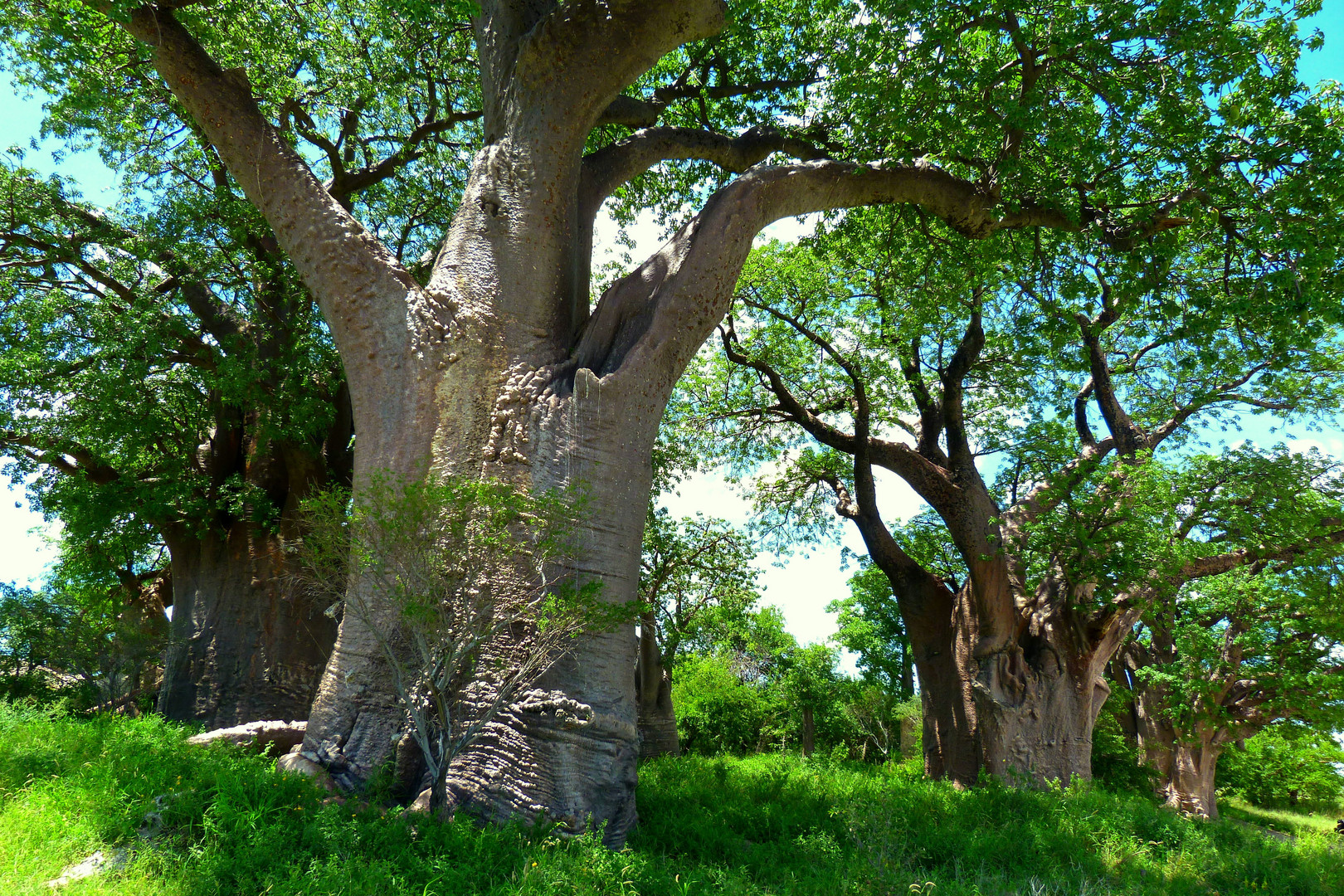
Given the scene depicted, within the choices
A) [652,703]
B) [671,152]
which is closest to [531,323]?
[671,152]

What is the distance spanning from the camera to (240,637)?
9688mm

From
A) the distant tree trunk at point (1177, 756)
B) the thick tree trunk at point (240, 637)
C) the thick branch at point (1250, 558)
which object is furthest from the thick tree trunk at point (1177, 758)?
the thick tree trunk at point (240, 637)

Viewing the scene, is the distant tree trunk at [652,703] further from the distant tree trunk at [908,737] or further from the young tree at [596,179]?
the distant tree trunk at [908,737]

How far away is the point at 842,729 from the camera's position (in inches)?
919

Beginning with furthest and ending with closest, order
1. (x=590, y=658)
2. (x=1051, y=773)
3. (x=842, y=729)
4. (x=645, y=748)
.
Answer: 1. (x=842, y=729)
2. (x=645, y=748)
3. (x=1051, y=773)
4. (x=590, y=658)

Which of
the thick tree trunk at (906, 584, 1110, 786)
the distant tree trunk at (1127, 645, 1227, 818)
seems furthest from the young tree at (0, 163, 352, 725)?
the distant tree trunk at (1127, 645, 1227, 818)

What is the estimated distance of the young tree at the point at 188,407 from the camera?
888 centimetres

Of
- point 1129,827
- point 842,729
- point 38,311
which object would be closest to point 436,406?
point 38,311

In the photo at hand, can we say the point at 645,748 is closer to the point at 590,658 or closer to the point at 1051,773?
the point at 1051,773

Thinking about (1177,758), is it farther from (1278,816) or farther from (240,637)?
(240,637)

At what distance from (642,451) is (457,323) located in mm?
1842

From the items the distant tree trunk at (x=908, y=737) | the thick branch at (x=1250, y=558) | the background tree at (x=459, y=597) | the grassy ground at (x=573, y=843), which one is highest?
the thick branch at (x=1250, y=558)

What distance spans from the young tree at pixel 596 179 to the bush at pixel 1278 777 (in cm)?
1444

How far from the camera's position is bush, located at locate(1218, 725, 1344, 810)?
18266 millimetres
